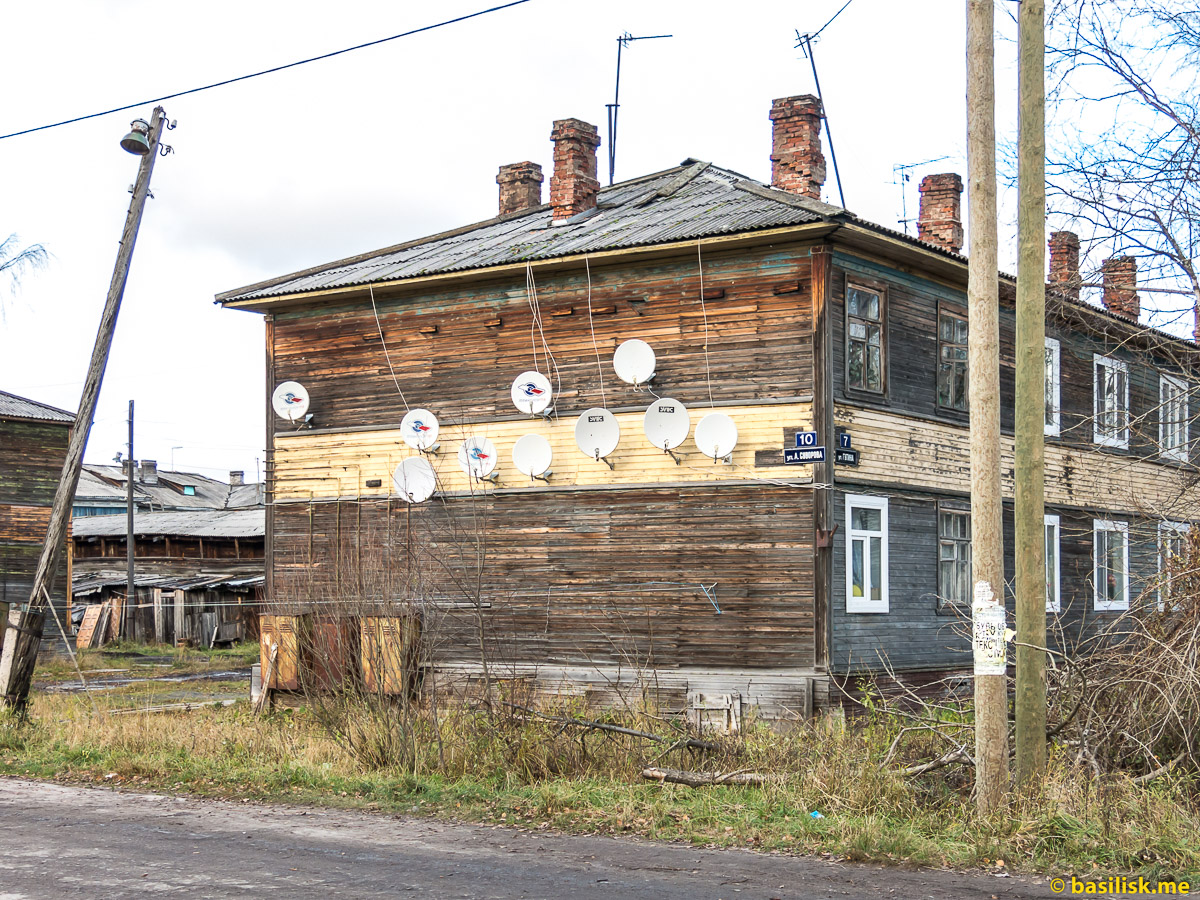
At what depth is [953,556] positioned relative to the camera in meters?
20.5

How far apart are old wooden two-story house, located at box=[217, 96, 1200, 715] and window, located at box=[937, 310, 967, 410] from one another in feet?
0.22

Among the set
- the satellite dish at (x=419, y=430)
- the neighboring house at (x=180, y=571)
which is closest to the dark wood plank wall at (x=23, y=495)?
the neighboring house at (x=180, y=571)

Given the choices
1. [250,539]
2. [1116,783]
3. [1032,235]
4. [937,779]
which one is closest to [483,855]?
[937,779]

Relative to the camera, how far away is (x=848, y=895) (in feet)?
27.0

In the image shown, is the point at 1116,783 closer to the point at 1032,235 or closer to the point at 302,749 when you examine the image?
the point at 1032,235

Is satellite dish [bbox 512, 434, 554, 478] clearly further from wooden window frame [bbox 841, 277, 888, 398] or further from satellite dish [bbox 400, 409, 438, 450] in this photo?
wooden window frame [bbox 841, 277, 888, 398]

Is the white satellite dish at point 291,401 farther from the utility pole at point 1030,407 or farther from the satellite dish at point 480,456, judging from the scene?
the utility pole at point 1030,407

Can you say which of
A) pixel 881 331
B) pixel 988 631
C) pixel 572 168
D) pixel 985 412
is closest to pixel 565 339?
pixel 572 168

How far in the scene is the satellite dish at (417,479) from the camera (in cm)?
2017

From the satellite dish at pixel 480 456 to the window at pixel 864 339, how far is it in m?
5.65

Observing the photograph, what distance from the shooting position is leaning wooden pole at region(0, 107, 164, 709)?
53.6 feet

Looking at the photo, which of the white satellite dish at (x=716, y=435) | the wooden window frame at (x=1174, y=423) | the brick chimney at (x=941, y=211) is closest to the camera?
the wooden window frame at (x=1174, y=423)

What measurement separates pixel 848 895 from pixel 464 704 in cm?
607

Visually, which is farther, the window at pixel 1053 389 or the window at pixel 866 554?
the window at pixel 1053 389
